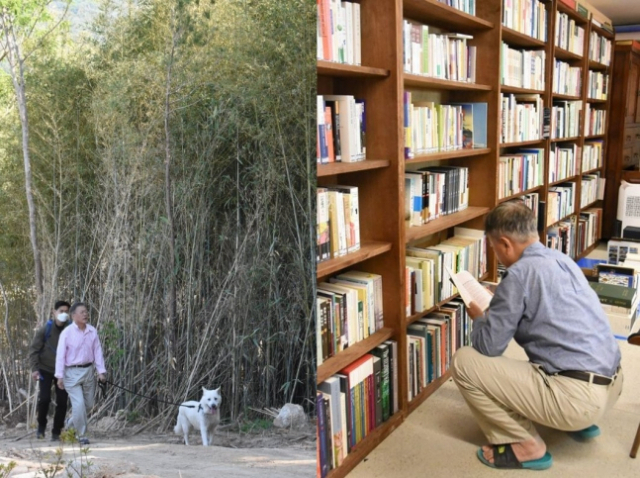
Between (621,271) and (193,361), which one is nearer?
(193,361)

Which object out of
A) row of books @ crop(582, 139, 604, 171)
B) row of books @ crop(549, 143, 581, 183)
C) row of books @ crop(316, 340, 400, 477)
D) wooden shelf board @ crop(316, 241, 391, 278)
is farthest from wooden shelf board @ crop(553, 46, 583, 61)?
row of books @ crop(316, 340, 400, 477)

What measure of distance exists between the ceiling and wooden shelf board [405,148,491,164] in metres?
3.45

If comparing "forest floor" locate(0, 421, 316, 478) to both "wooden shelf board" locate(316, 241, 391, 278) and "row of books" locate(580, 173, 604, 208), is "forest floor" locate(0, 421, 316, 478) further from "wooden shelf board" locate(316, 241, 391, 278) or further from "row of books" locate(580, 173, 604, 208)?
"row of books" locate(580, 173, 604, 208)

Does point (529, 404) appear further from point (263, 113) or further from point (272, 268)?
point (263, 113)

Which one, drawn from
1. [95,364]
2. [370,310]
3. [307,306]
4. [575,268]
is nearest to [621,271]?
[575,268]

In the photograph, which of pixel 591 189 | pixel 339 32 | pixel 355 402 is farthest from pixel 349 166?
pixel 591 189

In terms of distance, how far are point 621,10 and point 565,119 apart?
7.29 feet

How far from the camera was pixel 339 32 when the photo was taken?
2.16 meters

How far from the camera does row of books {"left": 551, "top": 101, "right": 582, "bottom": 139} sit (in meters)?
4.66

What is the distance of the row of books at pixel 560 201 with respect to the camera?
477cm

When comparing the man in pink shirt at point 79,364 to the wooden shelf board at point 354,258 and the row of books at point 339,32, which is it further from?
the row of books at point 339,32

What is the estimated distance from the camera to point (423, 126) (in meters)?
2.81

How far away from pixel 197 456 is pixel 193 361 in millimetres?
218

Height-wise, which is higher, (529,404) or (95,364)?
(95,364)
